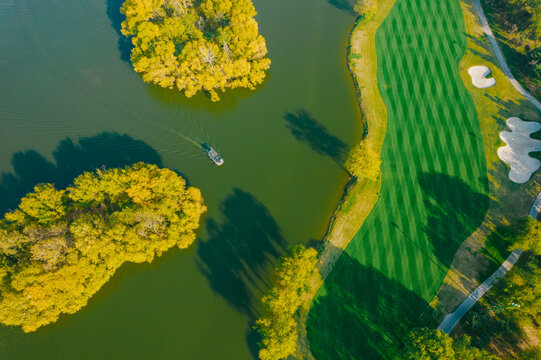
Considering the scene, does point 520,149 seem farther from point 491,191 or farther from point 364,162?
point 364,162

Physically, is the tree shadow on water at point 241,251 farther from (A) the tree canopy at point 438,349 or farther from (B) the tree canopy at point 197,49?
(B) the tree canopy at point 197,49

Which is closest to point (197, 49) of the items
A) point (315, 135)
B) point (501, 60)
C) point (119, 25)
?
point (315, 135)

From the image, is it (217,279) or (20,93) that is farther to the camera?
(20,93)

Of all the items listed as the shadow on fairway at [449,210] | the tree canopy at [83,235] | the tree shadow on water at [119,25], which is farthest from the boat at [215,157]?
the shadow on fairway at [449,210]

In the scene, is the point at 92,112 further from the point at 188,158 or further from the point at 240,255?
the point at 240,255

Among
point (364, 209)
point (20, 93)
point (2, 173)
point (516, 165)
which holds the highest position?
point (20, 93)

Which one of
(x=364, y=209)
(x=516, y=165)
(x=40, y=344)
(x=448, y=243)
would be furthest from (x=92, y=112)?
(x=516, y=165)

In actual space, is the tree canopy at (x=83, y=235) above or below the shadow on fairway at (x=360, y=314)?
above

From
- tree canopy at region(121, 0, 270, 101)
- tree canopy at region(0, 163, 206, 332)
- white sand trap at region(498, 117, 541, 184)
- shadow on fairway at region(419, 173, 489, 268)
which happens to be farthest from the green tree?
tree canopy at region(121, 0, 270, 101)
